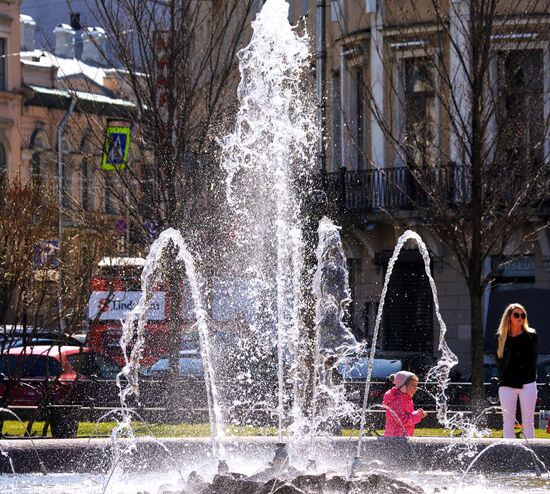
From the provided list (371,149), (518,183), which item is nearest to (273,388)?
(518,183)

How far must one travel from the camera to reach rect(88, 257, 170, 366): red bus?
23750mm

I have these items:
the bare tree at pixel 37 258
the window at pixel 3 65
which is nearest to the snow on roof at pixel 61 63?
the window at pixel 3 65

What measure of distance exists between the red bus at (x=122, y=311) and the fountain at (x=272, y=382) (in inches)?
40.7

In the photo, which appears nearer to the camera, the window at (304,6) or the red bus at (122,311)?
the red bus at (122,311)

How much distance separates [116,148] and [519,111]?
6182 mm

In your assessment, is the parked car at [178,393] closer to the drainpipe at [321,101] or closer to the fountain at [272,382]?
the fountain at [272,382]

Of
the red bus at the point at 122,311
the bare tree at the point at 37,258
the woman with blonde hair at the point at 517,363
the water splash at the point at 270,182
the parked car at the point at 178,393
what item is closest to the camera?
the woman with blonde hair at the point at 517,363

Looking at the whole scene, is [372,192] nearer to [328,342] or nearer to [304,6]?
[304,6]

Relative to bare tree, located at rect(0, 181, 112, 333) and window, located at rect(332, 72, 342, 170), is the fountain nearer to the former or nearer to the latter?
bare tree, located at rect(0, 181, 112, 333)

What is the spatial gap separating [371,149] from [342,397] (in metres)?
14.0

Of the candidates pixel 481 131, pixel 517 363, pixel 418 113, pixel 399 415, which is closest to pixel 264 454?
pixel 399 415

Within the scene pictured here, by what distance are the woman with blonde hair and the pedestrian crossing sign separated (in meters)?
9.10

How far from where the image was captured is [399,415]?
1300 cm

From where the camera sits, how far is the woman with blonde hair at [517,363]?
14.2 metres
